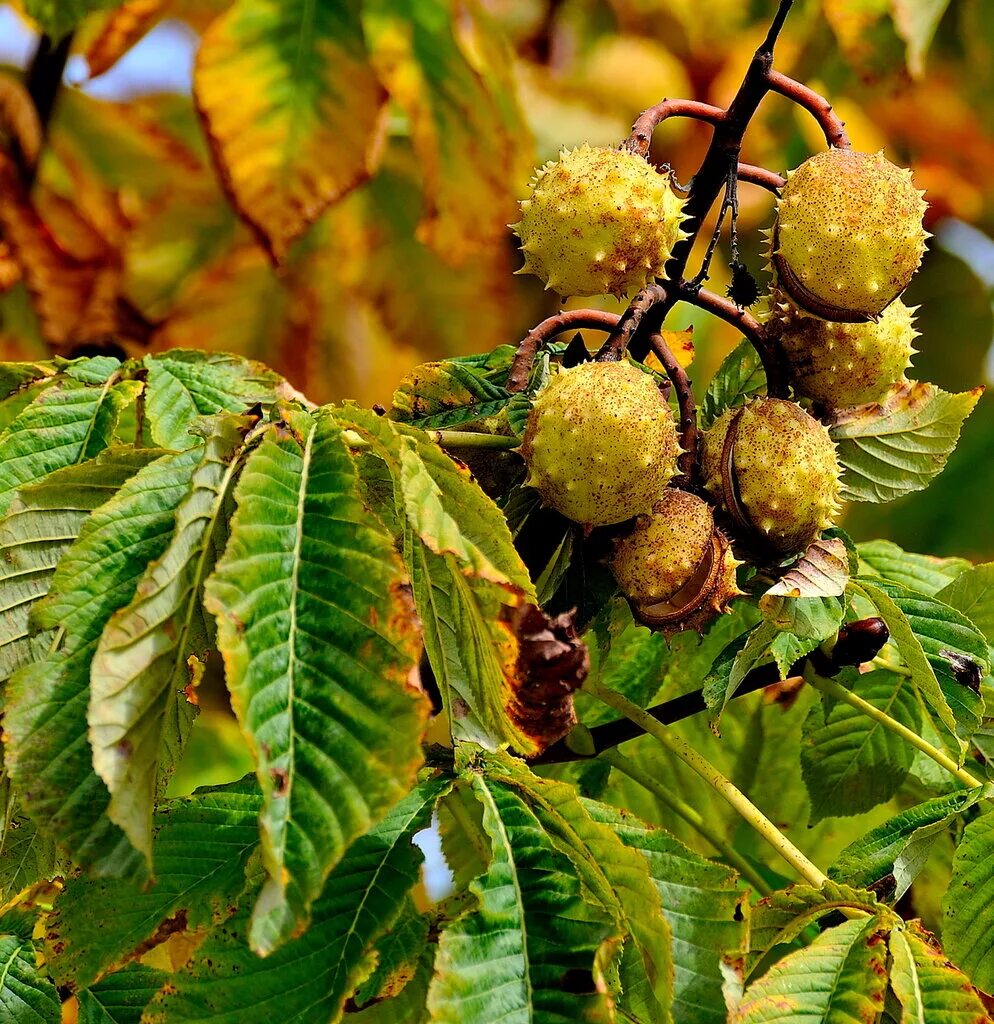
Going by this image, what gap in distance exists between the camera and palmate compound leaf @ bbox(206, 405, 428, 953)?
2.76 feet

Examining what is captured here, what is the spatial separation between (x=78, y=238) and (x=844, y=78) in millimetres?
1864

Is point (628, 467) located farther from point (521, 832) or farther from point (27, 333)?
point (27, 333)

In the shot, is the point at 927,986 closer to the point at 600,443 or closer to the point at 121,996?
the point at 600,443

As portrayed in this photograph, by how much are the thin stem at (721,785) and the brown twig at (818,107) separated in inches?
22.5

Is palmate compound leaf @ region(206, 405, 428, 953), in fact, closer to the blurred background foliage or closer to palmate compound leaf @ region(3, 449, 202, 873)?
palmate compound leaf @ region(3, 449, 202, 873)

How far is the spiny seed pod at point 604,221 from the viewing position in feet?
4.05

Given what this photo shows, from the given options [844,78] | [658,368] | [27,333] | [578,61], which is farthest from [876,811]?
[578,61]

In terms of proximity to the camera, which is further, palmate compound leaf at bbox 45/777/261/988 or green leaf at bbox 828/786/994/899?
green leaf at bbox 828/786/994/899

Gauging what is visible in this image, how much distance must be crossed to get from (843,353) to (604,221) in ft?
0.86

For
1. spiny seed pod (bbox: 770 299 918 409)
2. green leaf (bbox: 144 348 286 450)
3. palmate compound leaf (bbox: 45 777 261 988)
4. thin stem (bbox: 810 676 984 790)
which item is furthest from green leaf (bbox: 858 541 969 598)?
palmate compound leaf (bbox: 45 777 261 988)

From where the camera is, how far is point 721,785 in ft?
4.36

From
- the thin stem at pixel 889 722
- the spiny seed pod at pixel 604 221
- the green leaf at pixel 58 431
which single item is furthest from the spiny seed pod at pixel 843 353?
the green leaf at pixel 58 431

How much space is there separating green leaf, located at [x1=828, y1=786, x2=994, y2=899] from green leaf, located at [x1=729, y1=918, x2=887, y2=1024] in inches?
5.0

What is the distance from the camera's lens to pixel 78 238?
298 cm
